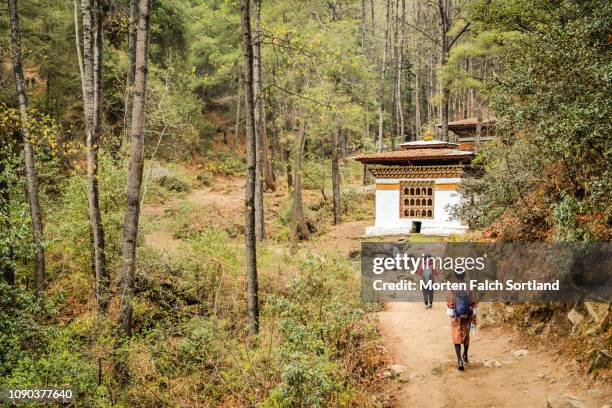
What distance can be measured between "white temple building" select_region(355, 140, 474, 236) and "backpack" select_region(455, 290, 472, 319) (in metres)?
12.1

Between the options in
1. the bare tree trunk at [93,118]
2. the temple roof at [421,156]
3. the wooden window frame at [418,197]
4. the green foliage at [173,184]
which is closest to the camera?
the bare tree trunk at [93,118]

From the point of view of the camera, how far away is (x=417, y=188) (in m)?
20.9

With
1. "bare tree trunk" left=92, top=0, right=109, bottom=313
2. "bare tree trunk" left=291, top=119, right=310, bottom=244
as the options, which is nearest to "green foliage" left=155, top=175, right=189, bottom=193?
"bare tree trunk" left=291, top=119, right=310, bottom=244

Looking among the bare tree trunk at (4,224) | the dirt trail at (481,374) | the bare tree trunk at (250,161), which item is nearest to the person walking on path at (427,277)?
the dirt trail at (481,374)

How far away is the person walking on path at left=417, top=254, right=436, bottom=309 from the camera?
11823 millimetres

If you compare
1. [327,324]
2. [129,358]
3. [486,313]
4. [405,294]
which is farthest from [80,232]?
[486,313]

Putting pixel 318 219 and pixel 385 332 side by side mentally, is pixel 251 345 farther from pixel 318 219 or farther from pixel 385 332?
pixel 318 219

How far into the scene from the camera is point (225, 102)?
3819cm

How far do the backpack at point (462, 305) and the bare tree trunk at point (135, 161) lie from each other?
6254mm

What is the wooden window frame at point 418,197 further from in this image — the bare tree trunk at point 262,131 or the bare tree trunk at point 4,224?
the bare tree trunk at point 4,224

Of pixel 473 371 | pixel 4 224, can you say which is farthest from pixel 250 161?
pixel 473 371

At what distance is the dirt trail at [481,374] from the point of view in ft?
22.5

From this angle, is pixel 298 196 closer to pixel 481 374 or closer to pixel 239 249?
pixel 239 249

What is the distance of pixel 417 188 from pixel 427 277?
9.46 metres
